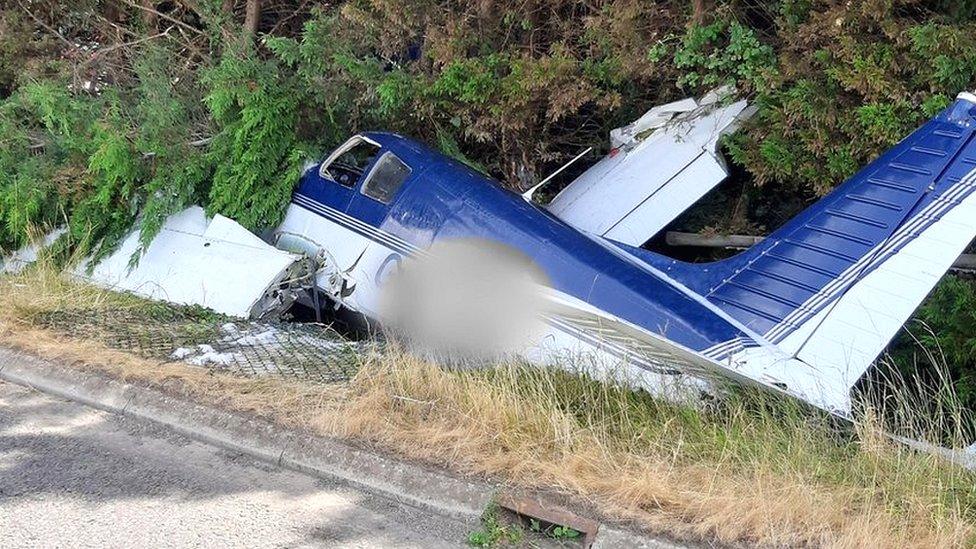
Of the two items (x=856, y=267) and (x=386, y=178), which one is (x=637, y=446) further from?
(x=386, y=178)

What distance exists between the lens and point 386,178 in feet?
24.6

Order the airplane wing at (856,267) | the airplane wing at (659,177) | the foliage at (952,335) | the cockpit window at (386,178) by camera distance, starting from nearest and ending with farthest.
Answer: the airplane wing at (856,267), the foliage at (952,335), the cockpit window at (386,178), the airplane wing at (659,177)

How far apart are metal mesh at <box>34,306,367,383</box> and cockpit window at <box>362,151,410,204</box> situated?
4.58ft

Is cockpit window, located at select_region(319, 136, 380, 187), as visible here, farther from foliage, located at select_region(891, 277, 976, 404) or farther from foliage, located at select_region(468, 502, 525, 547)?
foliage, located at select_region(891, 277, 976, 404)

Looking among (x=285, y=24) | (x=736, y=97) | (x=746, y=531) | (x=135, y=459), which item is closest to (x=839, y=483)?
(x=746, y=531)

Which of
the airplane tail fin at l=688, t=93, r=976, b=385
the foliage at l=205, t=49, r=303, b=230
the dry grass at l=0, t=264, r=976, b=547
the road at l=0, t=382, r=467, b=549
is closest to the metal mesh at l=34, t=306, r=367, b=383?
the dry grass at l=0, t=264, r=976, b=547

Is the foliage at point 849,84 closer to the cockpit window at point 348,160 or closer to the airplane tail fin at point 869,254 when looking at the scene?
the airplane tail fin at point 869,254

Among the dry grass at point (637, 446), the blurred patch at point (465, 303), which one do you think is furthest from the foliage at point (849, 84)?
the dry grass at point (637, 446)

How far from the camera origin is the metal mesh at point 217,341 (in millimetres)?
5555

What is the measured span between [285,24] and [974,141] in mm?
8093

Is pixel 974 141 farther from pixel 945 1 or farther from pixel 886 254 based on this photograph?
pixel 945 1

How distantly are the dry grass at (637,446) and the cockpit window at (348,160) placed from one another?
112 inches

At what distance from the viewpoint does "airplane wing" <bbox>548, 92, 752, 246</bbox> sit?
7.74 meters

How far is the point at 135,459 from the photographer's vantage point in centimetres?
436
